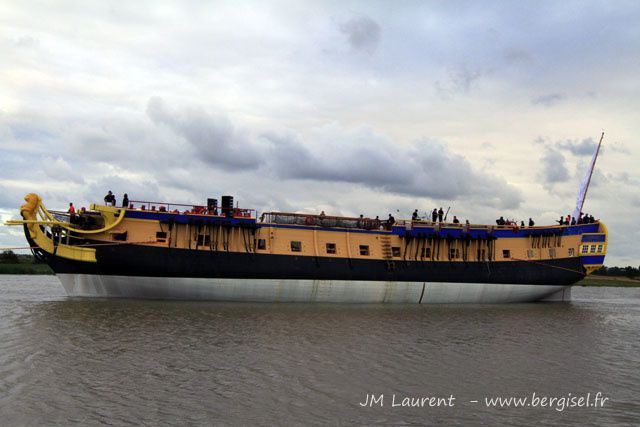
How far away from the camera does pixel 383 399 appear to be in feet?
44.3

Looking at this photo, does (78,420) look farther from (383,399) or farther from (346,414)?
(383,399)

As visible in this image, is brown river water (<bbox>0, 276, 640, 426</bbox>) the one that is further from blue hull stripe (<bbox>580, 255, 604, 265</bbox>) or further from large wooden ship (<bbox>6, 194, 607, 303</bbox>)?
blue hull stripe (<bbox>580, 255, 604, 265</bbox>)

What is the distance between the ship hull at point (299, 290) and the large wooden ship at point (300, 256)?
0.24 feet

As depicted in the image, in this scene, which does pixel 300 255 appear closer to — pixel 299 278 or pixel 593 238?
pixel 299 278

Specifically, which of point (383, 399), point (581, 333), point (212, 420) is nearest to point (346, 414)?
point (383, 399)

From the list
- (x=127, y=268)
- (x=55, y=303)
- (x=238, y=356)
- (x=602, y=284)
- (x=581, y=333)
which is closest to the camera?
(x=238, y=356)

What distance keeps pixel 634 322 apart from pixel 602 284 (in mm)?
72201

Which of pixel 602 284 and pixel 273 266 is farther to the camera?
pixel 602 284

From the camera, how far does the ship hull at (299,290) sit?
32.8 meters

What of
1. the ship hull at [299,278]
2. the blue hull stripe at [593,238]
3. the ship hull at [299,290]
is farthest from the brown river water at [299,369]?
the blue hull stripe at [593,238]

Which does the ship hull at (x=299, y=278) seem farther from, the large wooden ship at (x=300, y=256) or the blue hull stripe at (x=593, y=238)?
the blue hull stripe at (x=593, y=238)

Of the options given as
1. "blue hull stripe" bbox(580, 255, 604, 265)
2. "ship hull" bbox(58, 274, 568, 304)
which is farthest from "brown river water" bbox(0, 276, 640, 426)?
"blue hull stripe" bbox(580, 255, 604, 265)

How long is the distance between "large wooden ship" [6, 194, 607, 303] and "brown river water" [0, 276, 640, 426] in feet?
15.8

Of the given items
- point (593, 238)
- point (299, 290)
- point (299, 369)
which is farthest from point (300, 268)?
point (593, 238)
